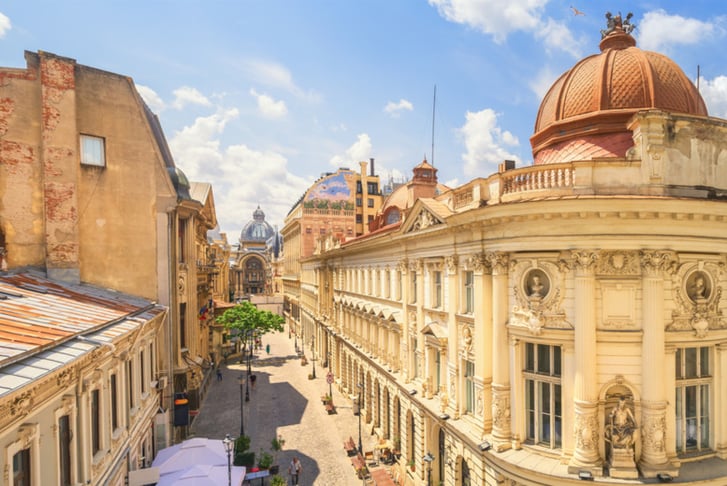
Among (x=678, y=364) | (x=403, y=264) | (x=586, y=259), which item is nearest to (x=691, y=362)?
(x=678, y=364)

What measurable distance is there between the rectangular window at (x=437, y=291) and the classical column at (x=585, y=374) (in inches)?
302

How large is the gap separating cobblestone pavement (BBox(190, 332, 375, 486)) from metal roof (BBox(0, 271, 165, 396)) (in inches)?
515

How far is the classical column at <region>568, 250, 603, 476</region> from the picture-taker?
13.1 m

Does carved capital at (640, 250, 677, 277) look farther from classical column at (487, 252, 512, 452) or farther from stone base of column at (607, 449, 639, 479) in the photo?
stone base of column at (607, 449, 639, 479)

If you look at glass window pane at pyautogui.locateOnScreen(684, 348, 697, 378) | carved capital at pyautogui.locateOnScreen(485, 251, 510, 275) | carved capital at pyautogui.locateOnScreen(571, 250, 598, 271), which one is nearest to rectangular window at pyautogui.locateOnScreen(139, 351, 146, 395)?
carved capital at pyautogui.locateOnScreen(485, 251, 510, 275)

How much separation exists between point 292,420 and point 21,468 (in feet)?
80.6

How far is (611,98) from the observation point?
1677cm

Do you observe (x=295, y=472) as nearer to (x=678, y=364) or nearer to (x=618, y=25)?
(x=678, y=364)

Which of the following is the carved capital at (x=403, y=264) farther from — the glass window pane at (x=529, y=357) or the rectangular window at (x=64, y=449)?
the rectangular window at (x=64, y=449)

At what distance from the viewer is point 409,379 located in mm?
23297

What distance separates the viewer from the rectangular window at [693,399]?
13.7m

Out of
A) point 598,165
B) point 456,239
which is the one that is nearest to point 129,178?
point 456,239

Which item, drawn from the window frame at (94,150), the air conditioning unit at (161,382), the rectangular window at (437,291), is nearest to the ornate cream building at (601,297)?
the rectangular window at (437,291)

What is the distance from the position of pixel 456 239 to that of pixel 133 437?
1564 centimetres
